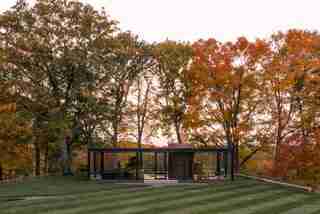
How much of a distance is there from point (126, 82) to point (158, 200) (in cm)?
1937

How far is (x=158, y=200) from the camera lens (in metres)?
20.2

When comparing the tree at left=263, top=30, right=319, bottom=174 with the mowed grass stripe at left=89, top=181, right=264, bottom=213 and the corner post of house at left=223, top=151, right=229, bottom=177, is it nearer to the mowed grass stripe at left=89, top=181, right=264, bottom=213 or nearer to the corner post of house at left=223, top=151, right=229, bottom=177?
the corner post of house at left=223, top=151, right=229, bottom=177

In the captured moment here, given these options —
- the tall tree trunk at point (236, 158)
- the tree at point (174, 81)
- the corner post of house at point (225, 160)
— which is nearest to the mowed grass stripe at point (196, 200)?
the corner post of house at point (225, 160)

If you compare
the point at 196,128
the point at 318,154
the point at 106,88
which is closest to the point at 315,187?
the point at 318,154

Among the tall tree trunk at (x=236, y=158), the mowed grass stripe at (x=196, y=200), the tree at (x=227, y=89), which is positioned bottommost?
the mowed grass stripe at (x=196, y=200)

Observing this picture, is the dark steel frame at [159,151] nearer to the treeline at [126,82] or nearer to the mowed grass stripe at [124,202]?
the treeline at [126,82]

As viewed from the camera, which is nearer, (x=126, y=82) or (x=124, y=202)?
(x=124, y=202)

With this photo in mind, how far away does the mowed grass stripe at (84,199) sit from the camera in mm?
17759

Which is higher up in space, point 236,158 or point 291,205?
point 236,158

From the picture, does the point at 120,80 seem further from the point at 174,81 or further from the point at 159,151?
the point at 159,151

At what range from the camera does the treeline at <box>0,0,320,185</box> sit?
32.7 metres

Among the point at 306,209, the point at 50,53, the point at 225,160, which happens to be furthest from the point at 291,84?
the point at 50,53

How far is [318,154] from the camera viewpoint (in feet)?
88.6

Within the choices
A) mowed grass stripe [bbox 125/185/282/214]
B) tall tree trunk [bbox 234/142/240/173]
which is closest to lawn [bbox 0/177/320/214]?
mowed grass stripe [bbox 125/185/282/214]
